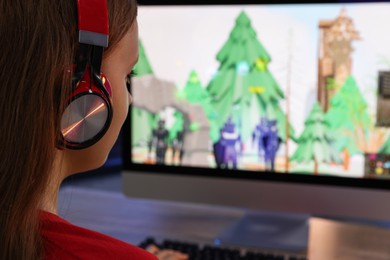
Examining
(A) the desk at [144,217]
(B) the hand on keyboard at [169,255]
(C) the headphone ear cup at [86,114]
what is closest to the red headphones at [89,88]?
(C) the headphone ear cup at [86,114]

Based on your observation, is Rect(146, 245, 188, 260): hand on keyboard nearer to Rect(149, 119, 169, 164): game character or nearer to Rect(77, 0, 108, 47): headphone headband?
Rect(149, 119, 169, 164): game character

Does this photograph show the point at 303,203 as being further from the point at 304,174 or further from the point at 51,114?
the point at 51,114

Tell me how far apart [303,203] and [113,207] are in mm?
417

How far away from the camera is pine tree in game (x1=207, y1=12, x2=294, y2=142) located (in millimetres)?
920

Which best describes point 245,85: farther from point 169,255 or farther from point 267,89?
point 169,255

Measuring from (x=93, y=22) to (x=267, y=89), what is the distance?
1.92ft

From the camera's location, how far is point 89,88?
387mm

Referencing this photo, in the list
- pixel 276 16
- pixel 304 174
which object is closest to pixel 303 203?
pixel 304 174

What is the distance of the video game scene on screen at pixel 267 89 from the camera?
87cm

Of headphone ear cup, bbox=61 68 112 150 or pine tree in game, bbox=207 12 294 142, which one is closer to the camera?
headphone ear cup, bbox=61 68 112 150

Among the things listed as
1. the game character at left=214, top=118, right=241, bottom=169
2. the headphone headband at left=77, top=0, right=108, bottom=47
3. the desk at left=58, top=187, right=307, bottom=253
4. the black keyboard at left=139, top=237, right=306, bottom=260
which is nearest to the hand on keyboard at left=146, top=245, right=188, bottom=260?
the black keyboard at left=139, top=237, right=306, bottom=260

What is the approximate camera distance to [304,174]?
92cm

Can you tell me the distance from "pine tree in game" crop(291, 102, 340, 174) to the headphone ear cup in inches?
22.2

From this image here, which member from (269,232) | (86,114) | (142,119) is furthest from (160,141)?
(86,114)
